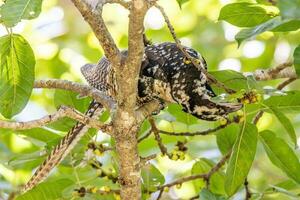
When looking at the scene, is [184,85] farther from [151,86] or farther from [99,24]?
[99,24]

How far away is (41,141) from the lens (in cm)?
231

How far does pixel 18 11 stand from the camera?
5.18ft

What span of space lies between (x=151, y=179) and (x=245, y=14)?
629mm

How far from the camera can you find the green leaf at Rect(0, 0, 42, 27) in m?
1.57

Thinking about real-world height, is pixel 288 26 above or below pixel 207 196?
above

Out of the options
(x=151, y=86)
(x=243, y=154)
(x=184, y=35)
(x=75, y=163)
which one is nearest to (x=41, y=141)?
(x=75, y=163)

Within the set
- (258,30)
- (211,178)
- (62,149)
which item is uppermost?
(258,30)

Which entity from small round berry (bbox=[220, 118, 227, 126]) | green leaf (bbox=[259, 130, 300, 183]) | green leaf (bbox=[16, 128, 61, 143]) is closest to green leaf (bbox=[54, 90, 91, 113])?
green leaf (bbox=[16, 128, 61, 143])

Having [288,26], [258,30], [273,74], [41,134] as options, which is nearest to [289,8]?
[258,30]

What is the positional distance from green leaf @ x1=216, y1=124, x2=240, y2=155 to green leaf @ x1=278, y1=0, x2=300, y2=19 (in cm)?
87

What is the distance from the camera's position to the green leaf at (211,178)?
225cm

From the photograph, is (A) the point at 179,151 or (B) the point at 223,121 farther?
(A) the point at 179,151

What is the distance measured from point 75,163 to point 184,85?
53 centimetres

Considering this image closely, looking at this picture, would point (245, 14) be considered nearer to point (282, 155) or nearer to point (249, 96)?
point (249, 96)
